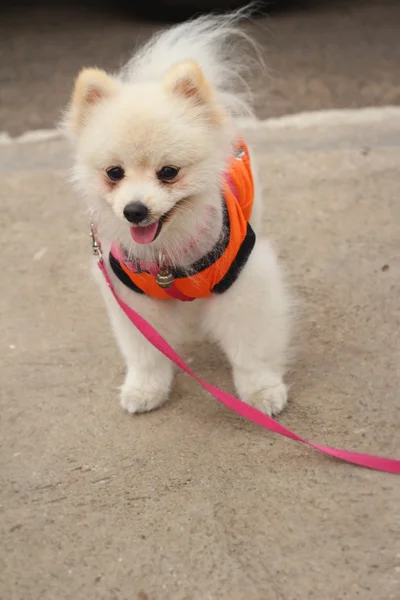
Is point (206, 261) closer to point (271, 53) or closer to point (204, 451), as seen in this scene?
point (204, 451)

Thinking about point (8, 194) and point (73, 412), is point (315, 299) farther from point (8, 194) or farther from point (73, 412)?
Result: point (8, 194)

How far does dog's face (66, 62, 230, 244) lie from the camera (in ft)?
4.05

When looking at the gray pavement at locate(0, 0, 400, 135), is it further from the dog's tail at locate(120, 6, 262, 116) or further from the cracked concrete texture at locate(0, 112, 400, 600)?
the dog's tail at locate(120, 6, 262, 116)

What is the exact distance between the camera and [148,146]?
1.23m

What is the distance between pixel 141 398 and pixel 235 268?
1.42ft

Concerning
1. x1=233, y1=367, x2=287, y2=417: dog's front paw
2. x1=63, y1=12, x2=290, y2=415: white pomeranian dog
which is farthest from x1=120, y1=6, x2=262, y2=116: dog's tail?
x1=233, y1=367, x2=287, y2=417: dog's front paw

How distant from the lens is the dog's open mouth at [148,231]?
1.29 m

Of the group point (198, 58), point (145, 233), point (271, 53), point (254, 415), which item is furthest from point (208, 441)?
point (271, 53)

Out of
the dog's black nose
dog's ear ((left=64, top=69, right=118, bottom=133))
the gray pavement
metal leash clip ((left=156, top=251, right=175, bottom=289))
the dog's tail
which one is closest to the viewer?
the dog's black nose

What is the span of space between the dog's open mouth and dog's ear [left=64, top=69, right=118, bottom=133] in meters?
0.27

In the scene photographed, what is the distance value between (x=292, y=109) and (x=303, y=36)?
132cm

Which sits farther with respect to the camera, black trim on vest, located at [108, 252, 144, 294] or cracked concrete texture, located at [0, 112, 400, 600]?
black trim on vest, located at [108, 252, 144, 294]

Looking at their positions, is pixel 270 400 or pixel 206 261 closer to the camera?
pixel 206 261

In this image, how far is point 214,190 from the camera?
4.48 feet
